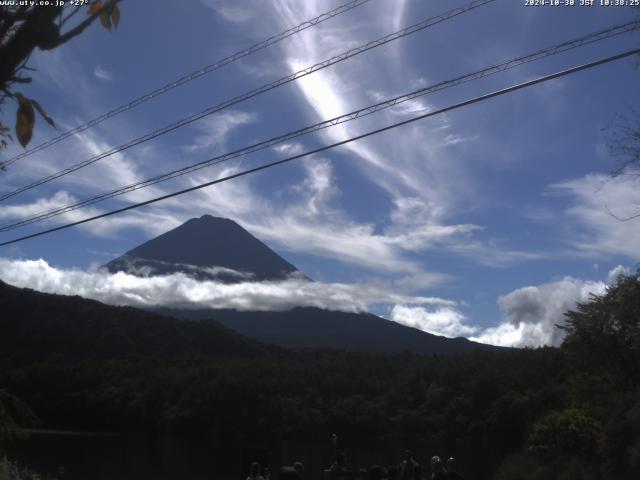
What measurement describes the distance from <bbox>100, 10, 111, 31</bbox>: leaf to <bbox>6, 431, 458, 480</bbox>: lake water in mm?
25673

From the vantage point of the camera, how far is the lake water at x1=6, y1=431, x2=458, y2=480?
40.1m

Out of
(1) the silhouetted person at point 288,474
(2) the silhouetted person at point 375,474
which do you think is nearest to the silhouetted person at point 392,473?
(2) the silhouetted person at point 375,474

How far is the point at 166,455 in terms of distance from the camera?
172ft

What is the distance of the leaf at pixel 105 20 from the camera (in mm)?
2779

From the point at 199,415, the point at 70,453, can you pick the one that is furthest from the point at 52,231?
the point at 199,415

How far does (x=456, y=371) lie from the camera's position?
85.3 meters

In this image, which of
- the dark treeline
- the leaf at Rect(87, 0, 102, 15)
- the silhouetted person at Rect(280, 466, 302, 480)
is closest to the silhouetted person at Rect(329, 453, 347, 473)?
the silhouetted person at Rect(280, 466, 302, 480)

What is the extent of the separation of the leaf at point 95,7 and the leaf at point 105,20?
0.08 feet

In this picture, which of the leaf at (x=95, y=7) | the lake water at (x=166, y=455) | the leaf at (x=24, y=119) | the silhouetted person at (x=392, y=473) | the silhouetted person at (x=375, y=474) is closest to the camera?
the leaf at (x=24, y=119)

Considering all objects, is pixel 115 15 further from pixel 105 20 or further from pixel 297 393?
pixel 297 393

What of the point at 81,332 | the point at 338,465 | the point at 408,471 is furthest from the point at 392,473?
the point at 81,332

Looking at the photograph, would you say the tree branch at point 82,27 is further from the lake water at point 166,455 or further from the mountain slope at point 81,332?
the mountain slope at point 81,332

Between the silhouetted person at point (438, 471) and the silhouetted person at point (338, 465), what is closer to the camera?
the silhouetted person at point (438, 471)

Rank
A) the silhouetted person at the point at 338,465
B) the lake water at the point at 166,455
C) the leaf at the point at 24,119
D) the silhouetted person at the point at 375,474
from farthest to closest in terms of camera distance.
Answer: the lake water at the point at 166,455 → the silhouetted person at the point at 338,465 → the silhouetted person at the point at 375,474 → the leaf at the point at 24,119
